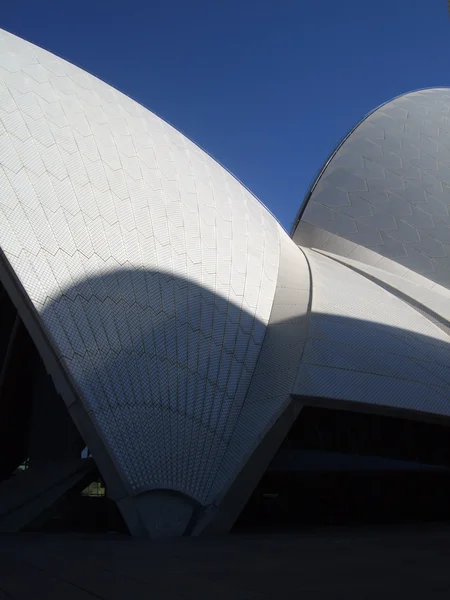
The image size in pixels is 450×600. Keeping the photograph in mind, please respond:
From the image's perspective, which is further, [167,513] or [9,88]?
[9,88]

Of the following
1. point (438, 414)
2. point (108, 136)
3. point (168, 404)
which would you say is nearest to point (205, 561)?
point (168, 404)

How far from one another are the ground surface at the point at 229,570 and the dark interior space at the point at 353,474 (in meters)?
6.28

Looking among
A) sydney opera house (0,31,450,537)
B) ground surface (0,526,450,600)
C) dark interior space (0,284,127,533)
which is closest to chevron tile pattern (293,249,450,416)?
sydney opera house (0,31,450,537)

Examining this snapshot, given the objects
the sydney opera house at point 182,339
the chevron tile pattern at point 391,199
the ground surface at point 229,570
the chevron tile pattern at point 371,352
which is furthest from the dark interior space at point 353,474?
the ground surface at point 229,570

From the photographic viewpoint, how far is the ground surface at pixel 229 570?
3385 mm

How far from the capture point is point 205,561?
4.91 m

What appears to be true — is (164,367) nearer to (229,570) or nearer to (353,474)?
(229,570)

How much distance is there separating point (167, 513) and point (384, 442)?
20.0 feet

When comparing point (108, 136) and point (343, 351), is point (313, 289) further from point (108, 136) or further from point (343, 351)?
point (108, 136)

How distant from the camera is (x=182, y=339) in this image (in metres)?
10.0

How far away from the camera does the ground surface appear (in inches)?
133

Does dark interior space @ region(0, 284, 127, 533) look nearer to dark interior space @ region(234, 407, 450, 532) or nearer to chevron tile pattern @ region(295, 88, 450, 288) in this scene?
dark interior space @ region(234, 407, 450, 532)

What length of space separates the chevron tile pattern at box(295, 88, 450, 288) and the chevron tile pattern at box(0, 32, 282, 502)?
486 cm

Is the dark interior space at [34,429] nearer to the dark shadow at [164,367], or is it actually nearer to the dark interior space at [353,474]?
the dark interior space at [353,474]
